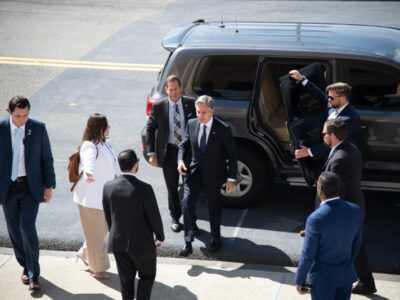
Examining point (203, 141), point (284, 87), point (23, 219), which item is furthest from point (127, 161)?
point (284, 87)


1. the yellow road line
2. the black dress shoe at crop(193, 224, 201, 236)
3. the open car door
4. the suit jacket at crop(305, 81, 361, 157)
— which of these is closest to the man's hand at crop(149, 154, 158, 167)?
the black dress shoe at crop(193, 224, 201, 236)

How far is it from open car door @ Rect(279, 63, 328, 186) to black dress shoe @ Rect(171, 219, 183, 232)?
158 centimetres

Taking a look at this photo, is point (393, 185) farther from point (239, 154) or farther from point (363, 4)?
point (363, 4)

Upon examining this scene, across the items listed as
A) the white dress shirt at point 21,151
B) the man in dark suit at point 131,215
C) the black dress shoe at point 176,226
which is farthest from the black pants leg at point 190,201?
the white dress shirt at point 21,151

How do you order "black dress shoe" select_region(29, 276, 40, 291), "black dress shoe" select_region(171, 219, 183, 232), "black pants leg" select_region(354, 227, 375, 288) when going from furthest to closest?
1. "black dress shoe" select_region(171, 219, 183, 232)
2. "black dress shoe" select_region(29, 276, 40, 291)
3. "black pants leg" select_region(354, 227, 375, 288)

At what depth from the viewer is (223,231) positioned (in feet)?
24.9

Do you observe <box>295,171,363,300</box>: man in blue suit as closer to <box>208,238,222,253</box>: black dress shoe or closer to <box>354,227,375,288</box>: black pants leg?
<box>354,227,375,288</box>: black pants leg

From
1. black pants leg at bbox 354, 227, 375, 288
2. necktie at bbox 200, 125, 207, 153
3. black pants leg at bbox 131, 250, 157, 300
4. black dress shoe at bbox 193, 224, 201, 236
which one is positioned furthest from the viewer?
black dress shoe at bbox 193, 224, 201, 236

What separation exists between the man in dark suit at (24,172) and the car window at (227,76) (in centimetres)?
229

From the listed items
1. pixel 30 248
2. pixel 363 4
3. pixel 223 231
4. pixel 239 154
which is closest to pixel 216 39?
pixel 239 154

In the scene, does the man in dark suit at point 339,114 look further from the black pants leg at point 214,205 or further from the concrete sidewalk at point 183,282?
the concrete sidewalk at point 183,282

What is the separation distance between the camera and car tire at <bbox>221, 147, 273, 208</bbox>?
783cm

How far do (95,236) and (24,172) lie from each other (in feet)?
3.11

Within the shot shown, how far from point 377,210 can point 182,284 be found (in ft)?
9.28
